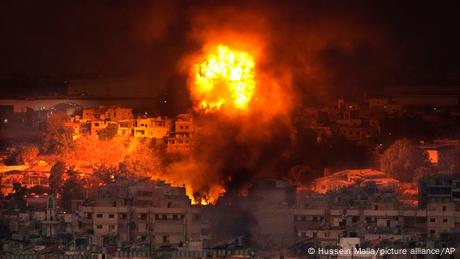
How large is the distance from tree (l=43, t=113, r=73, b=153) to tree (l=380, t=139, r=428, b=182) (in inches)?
121

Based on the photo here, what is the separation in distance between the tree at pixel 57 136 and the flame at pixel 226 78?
1952 millimetres

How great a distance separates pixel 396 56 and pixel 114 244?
1002cm

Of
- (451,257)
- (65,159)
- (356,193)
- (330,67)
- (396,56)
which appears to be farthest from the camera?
(396,56)

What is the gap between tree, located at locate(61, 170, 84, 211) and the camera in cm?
2447

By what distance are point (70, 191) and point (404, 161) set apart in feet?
10.6

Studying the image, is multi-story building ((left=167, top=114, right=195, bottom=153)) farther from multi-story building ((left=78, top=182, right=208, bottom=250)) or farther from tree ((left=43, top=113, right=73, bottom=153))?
multi-story building ((left=78, top=182, right=208, bottom=250))

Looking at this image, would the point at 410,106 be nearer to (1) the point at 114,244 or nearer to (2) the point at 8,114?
(2) the point at 8,114

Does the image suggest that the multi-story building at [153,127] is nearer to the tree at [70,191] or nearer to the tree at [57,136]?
the tree at [57,136]

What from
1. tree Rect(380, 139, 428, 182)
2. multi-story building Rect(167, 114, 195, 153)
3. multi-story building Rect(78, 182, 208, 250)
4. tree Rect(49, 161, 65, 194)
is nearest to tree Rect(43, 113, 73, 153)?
multi-story building Rect(167, 114, 195, 153)

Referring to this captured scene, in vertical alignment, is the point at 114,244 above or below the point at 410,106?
below

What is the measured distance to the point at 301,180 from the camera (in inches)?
999

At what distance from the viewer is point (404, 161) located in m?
26.4

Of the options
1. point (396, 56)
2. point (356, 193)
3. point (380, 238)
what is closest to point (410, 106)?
point (396, 56)

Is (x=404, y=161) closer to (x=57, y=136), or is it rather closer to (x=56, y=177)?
(x=56, y=177)
